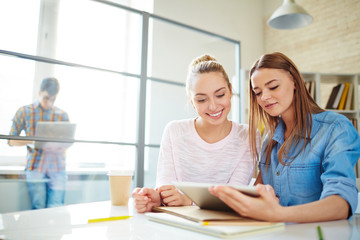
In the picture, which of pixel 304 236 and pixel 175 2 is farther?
pixel 175 2

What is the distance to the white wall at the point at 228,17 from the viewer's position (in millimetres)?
4449

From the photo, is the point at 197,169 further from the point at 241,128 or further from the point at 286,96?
the point at 286,96

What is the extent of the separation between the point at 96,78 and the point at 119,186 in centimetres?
256

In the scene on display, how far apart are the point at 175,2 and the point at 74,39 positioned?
159cm

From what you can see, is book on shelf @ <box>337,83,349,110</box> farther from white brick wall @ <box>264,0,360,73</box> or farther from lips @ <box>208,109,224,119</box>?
lips @ <box>208,109,224,119</box>

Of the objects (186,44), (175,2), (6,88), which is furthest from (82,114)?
(175,2)

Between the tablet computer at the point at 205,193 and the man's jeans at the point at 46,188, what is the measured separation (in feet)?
7.59

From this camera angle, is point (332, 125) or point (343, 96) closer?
point (332, 125)

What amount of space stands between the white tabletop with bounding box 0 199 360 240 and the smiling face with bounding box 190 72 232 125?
0.64 meters

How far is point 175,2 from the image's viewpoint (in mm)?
4402

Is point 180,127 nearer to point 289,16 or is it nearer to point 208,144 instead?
point 208,144

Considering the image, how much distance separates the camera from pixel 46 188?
272 cm

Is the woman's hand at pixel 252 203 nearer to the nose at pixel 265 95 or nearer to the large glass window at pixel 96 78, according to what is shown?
the nose at pixel 265 95

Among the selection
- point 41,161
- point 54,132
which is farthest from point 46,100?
point 41,161
